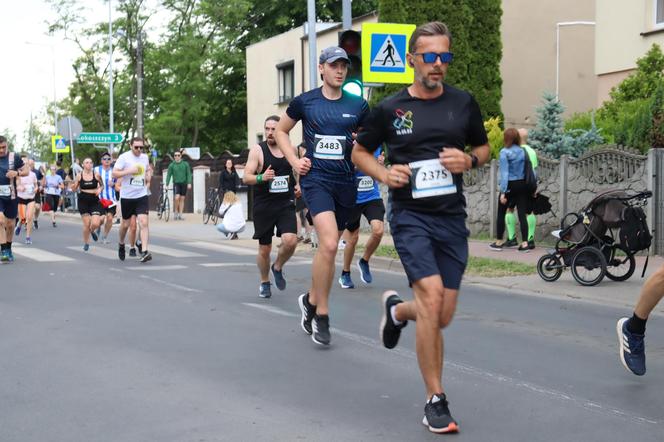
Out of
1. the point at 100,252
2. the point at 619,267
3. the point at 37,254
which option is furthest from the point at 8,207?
the point at 619,267

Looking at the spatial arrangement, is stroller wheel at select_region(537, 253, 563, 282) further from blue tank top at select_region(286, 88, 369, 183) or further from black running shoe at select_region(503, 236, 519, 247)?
blue tank top at select_region(286, 88, 369, 183)

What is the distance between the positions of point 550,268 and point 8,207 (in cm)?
809

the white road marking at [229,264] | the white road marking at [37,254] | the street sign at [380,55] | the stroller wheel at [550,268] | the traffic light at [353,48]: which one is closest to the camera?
the stroller wheel at [550,268]

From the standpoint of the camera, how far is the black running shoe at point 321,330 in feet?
22.1

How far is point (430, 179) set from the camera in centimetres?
475

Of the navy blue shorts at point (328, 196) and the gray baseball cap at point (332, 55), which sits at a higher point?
the gray baseball cap at point (332, 55)

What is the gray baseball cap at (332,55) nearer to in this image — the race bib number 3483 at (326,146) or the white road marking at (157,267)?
the race bib number 3483 at (326,146)

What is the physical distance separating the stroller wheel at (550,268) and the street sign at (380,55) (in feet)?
14.5

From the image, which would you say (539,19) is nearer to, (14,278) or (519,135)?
(519,135)

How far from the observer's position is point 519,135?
46.2 ft

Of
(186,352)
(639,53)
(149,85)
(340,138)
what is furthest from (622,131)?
(149,85)

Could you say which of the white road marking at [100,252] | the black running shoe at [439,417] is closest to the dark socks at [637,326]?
the black running shoe at [439,417]

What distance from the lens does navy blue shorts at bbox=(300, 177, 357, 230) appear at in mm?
6859

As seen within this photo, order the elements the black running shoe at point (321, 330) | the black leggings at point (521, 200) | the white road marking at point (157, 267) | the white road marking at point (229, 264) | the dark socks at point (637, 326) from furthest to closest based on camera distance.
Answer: the black leggings at point (521, 200)
the white road marking at point (229, 264)
the white road marking at point (157, 267)
the black running shoe at point (321, 330)
the dark socks at point (637, 326)
